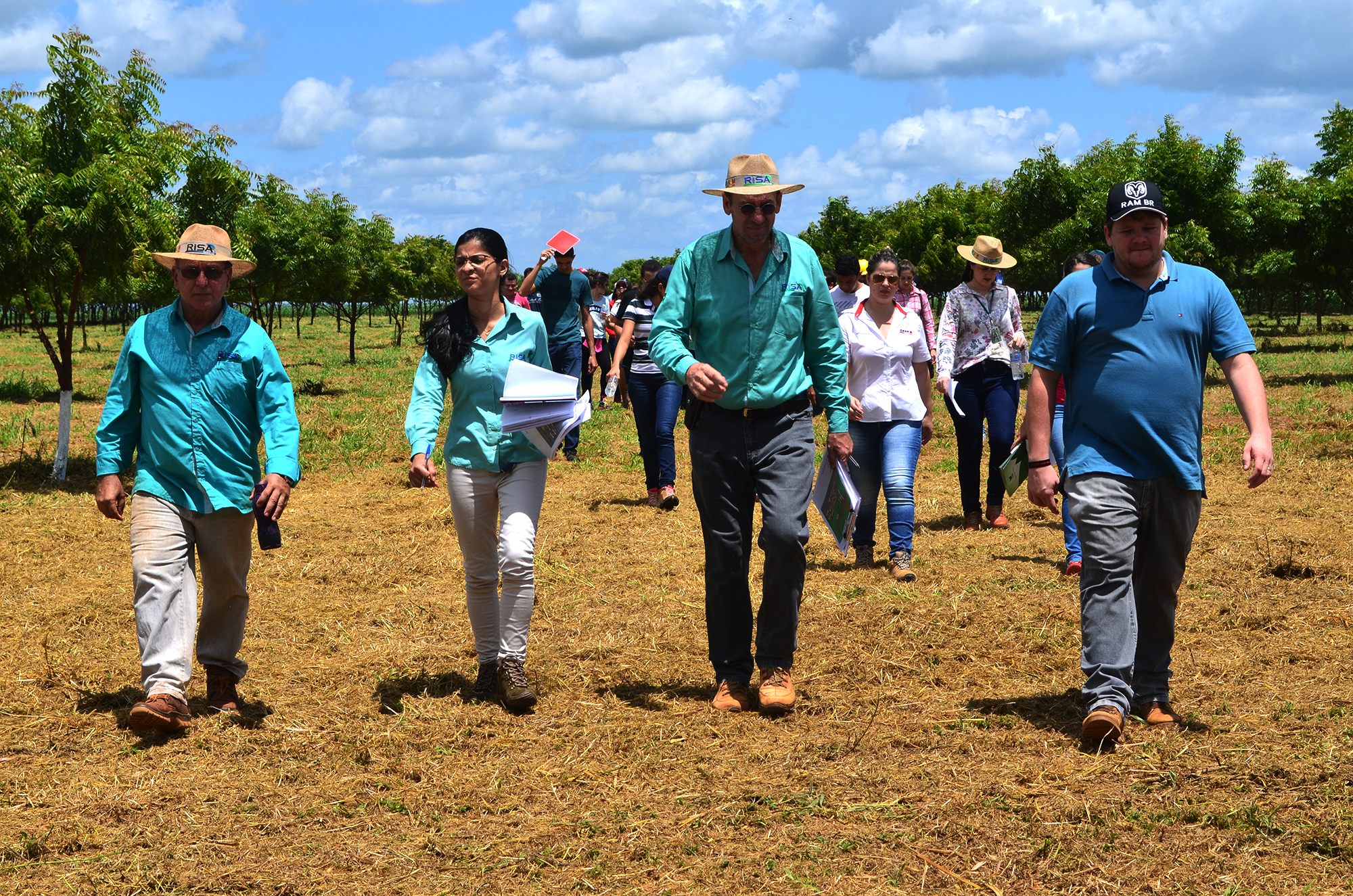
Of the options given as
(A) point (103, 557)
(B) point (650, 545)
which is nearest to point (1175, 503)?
(B) point (650, 545)

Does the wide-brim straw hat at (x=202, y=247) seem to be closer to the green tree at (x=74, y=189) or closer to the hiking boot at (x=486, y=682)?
the hiking boot at (x=486, y=682)

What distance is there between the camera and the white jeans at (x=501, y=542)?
5.09m

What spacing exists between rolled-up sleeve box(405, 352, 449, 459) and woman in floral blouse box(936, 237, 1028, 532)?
439 centimetres

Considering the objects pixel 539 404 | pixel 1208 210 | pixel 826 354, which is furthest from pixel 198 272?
pixel 1208 210

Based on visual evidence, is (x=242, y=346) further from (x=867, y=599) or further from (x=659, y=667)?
(x=867, y=599)

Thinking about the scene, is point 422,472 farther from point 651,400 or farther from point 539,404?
point 651,400

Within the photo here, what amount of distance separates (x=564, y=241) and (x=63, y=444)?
19.4 ft

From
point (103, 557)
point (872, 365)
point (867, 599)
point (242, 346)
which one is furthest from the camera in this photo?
point (103, 557)

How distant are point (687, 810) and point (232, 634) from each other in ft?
7.56

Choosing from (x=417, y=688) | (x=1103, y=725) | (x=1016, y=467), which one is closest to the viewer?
(x=1103, y=725)

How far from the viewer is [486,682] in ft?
17.8

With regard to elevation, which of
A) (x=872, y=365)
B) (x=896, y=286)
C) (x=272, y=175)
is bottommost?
(x=872, y=365)

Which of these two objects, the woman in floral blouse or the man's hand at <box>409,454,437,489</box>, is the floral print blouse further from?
the man's hand at <box>409,454,437,489</box>

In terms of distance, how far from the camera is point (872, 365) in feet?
25.3
